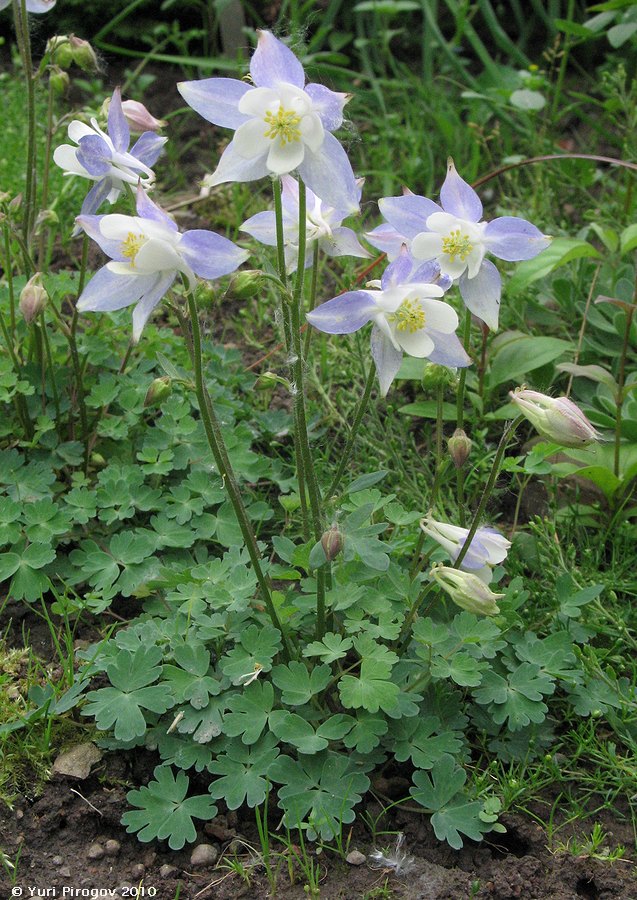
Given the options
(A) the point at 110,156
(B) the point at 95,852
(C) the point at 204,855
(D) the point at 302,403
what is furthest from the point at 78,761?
(A) the point at 110,156

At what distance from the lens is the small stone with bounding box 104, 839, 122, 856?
1.92 meters

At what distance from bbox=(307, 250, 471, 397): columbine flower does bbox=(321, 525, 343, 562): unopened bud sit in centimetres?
29

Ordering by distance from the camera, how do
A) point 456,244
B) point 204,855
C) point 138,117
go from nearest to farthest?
point 456,244, point 204,855, point 138,117

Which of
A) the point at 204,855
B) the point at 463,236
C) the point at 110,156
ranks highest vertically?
the point at 110,156

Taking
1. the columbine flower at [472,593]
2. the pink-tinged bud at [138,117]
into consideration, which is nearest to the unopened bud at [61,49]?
the pink-tinged bud at [138,117]

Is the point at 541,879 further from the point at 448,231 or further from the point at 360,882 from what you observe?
the point at 448,231

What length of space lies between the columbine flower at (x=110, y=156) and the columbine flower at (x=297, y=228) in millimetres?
253

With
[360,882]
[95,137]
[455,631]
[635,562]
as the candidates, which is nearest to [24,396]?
[95,137]

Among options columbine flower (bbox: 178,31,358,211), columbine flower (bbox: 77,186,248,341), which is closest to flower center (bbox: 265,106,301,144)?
columbine flower (bbox: 178,31,358,211)

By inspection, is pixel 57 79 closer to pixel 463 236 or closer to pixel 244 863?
pixel 463 236

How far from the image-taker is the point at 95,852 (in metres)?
1.92

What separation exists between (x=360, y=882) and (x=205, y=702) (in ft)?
1.54

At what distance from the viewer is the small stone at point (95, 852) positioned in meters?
1.91

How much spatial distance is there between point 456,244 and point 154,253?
57 centimetres
